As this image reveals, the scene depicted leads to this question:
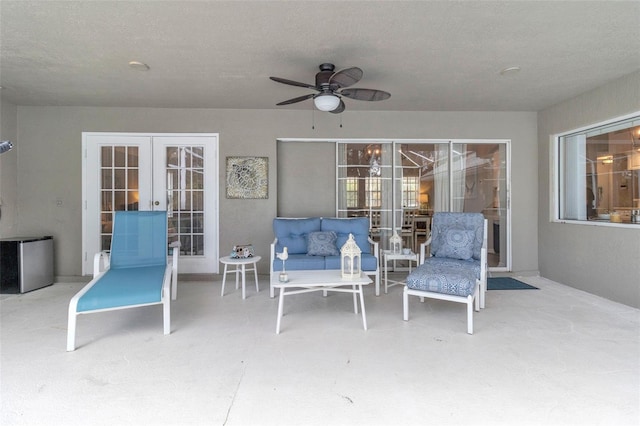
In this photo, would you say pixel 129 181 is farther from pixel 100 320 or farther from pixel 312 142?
pixel 312 142

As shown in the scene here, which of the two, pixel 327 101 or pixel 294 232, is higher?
pixel 327 101

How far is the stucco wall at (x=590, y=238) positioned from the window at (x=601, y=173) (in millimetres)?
164

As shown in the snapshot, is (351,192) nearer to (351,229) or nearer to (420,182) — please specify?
(351,229)

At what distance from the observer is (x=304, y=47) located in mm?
2947

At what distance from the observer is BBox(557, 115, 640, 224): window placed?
147 inches

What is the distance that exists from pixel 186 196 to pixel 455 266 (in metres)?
3.94

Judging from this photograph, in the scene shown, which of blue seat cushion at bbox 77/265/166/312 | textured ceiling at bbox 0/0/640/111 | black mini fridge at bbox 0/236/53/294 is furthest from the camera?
black mini fridge at bbox 0/236/53/294

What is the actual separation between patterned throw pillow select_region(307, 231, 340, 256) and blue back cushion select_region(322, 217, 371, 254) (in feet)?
0.66

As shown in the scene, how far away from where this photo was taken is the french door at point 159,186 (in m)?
4.85

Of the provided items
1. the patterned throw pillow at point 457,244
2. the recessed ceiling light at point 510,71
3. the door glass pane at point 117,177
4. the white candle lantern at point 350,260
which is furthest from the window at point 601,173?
the door glass pane at point 117,177

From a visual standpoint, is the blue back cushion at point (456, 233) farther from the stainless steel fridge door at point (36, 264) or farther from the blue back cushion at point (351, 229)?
the stainless steel fridge door at point (36, 264)

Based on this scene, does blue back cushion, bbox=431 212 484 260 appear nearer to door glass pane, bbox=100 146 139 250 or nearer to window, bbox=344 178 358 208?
window, bbox=344 178 358 208

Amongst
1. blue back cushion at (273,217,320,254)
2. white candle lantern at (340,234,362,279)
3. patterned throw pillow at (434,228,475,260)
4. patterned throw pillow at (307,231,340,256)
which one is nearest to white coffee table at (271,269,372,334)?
white candle lantern at (340,234,362,279)

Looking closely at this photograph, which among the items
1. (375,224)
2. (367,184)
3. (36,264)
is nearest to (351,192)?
(367,184)
